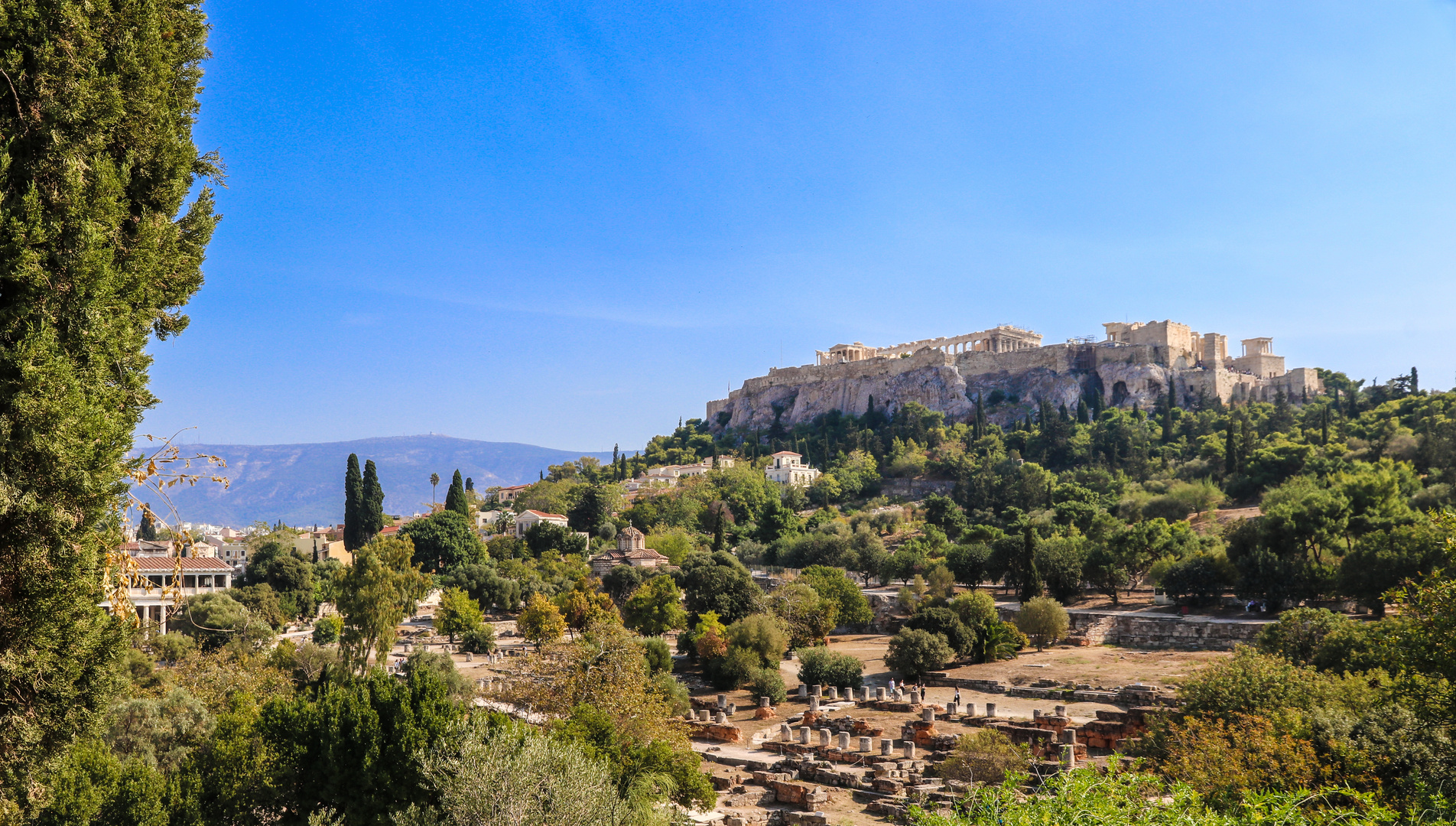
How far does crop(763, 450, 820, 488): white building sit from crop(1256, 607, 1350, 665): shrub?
5175cm

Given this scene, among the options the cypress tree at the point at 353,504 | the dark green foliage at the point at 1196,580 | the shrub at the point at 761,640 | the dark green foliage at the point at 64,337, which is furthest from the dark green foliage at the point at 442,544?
the dark green foliage at the point at 64,337

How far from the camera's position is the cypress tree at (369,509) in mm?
50812

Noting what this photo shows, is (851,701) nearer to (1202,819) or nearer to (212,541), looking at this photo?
(1202,819)

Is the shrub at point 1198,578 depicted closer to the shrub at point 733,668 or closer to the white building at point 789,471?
the shrub at point 733,668

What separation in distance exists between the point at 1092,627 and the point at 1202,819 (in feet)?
112

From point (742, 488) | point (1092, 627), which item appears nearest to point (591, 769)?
point (1092, 627)

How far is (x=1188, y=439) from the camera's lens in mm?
64812

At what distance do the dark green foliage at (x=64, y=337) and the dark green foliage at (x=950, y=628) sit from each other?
30.1m

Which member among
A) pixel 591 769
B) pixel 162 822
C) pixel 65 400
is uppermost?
pixel 65 400

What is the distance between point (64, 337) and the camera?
4414 millimetres

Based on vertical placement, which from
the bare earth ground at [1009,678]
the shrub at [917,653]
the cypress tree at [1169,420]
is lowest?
the bare earth ground at [1009,678]

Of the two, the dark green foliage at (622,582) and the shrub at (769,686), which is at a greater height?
the dark green foliage at (622,582)

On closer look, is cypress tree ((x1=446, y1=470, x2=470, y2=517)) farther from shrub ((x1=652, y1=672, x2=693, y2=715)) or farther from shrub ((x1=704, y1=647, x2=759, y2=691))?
shrub ((x1=652, y1=672, x2=693, y2=715))

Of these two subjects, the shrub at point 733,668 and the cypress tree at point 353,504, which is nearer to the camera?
the shrub at point 733,668
